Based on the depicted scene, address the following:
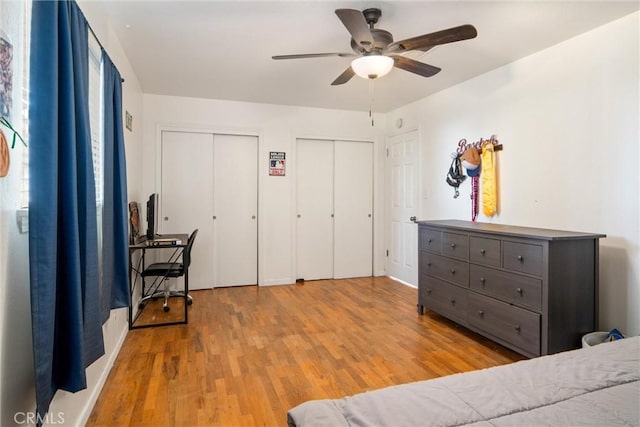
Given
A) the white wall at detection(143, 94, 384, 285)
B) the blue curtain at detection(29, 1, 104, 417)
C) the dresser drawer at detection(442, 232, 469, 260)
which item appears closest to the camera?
the blue curtain at detection(29, 1, 104, 417)

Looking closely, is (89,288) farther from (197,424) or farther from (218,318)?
(218,318)

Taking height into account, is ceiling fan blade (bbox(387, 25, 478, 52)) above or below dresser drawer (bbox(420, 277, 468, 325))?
above

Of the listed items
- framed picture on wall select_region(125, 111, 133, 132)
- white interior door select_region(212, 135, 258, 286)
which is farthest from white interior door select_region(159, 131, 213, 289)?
framed picture on wall select_region(125, 111, 133, 132)

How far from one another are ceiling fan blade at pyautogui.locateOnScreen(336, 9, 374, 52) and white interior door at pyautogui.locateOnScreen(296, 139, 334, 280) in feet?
9.29

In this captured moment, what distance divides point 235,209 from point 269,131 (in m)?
1.15

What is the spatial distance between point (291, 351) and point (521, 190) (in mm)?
2451

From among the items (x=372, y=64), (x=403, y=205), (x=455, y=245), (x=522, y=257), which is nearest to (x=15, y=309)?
(x=372, y=64)

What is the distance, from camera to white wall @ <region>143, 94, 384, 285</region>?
4.48 metres

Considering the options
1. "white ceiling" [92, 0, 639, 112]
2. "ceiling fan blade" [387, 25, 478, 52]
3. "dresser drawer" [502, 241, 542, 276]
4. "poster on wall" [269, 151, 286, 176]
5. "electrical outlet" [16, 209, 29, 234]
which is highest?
"white ceiling" [92, 0, 639, 112]

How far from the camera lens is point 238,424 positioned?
6.31 feet

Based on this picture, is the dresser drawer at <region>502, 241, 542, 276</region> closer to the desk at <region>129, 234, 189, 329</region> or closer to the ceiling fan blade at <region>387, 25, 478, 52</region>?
the ceiling fan blade at <region>387, 25, 478, 52</region>

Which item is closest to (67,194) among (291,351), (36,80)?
(36,80)

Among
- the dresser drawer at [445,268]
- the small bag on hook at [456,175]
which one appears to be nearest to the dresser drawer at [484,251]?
the dresser drawer at [445,268]

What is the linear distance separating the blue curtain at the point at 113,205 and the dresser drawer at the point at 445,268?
Result: 2668mm
